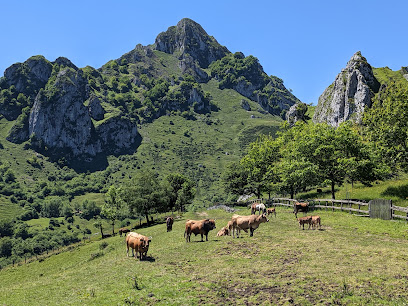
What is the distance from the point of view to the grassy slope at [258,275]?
47.3 ft

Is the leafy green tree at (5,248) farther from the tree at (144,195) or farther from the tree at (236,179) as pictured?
the tree at (236,179)

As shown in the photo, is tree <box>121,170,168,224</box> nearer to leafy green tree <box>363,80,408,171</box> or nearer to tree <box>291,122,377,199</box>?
tree <box>291,122,377,199</box>

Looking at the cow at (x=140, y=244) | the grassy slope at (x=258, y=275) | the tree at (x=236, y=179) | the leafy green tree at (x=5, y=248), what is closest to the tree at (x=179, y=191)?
the tree at (x=236, y=179)

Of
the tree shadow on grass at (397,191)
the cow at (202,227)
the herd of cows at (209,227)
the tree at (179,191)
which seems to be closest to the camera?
the herd of cows at (209,227)

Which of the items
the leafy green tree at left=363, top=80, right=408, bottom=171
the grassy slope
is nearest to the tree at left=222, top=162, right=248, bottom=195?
the leafy green tree at left=363, top=80, right=408, bottom=171

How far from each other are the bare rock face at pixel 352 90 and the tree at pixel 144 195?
294 ft

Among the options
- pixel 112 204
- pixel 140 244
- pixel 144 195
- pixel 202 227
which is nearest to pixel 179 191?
pixel 112 204

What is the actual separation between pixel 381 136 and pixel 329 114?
114m

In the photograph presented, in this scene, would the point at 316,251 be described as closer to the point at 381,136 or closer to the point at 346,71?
the point at 381,136

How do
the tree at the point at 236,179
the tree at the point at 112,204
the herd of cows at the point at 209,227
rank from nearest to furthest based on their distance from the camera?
1. the herd of cows at the point at 209,227
2. the tree at the point at 236,179
3. the tree at the point at 112,204

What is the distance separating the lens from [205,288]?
52.6 ft

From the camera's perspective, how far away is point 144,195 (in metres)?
82.9

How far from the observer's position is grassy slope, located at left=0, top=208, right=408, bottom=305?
47.3ft

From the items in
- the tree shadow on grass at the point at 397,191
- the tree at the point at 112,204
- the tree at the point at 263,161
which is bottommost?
the tree at the point at 112,204
